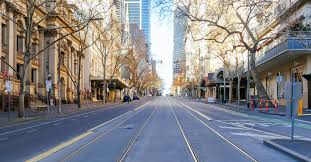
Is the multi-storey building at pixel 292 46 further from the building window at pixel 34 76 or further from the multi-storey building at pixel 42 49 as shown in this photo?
the building window at pixel 34 76

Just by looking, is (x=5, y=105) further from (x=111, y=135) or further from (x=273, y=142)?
(x=273, y=142)

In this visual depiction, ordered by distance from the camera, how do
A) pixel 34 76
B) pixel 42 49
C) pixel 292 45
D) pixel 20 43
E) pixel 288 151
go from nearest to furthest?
1. pixel 288 151
2. pixel 42 49
3. pixel 292 45
4. pixel 20 43
5. pixel 34 76

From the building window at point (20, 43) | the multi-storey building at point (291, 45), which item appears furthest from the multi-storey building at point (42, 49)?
the multi-storey building at point (291, 45)

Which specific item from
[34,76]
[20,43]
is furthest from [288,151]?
[34,76]

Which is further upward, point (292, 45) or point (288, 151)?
point (292, 45)

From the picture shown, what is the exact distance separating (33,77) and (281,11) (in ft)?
102

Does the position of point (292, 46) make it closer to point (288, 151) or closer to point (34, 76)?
point (34, 76)

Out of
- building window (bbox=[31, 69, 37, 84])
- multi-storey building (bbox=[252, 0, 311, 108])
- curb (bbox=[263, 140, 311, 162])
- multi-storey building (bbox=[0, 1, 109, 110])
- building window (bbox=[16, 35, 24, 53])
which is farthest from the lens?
building window (bbox=[31, 69, 37, 84])

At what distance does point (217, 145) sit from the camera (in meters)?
15.0

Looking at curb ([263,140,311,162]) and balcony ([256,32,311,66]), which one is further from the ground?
balcony ([256,32,311,66])

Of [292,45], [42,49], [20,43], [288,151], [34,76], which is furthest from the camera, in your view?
[34,76]

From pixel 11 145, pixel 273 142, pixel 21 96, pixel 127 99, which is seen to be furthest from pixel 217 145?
pixel 127 99

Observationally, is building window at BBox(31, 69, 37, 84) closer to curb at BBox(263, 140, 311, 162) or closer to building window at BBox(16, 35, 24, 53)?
building window at BBox(16, 35, 24, 53)

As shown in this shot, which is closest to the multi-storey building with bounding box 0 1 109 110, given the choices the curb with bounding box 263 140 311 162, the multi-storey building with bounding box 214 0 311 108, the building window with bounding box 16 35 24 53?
the building window with bounding box 16 35 24 53
